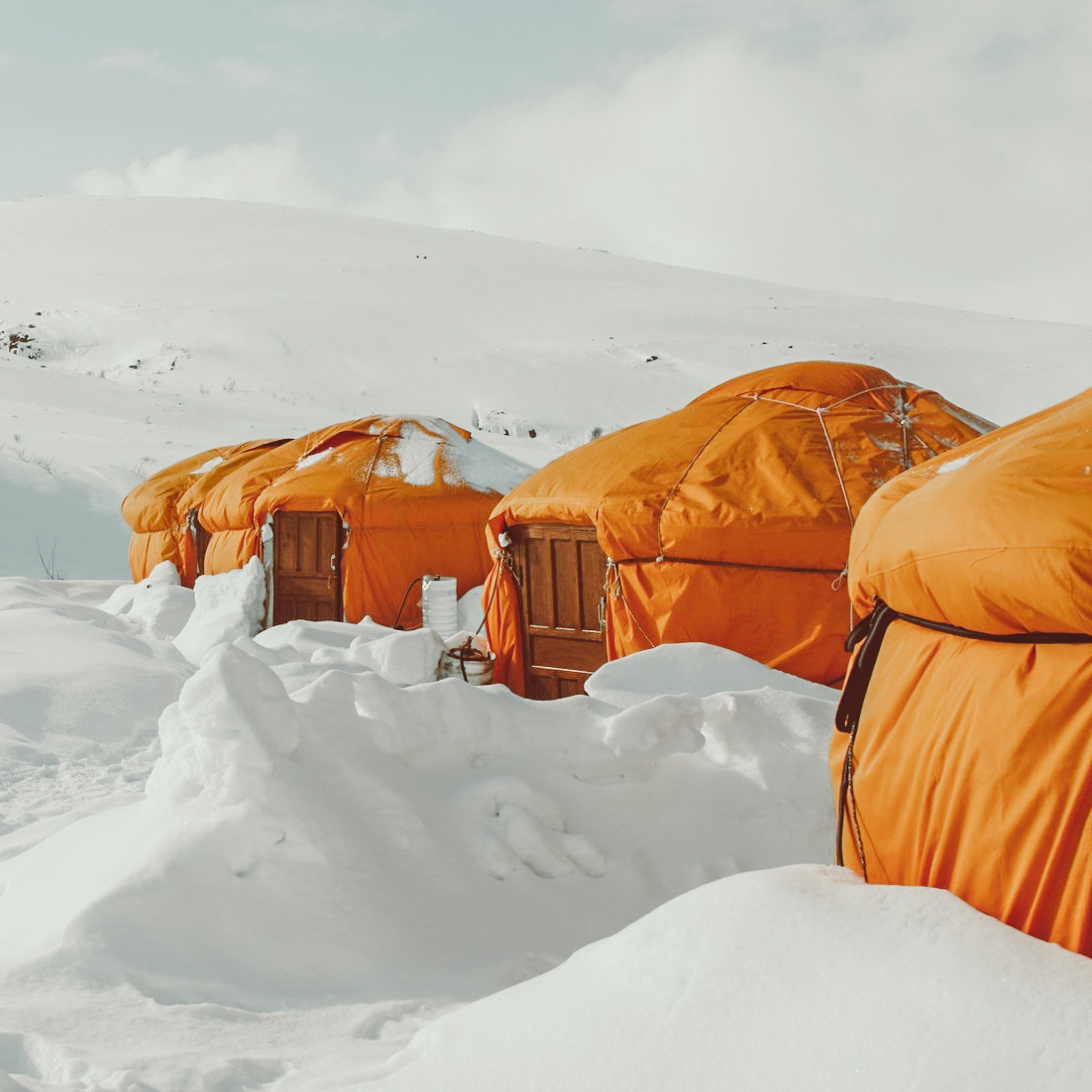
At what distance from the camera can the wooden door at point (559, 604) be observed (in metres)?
6.10

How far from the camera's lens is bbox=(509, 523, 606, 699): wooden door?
6.10 metres

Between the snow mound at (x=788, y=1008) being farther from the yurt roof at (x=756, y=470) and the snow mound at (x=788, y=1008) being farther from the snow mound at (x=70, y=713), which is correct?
the yurt roof at (x=756, y=470)

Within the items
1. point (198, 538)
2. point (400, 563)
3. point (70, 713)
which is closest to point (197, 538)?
point (198, 538)

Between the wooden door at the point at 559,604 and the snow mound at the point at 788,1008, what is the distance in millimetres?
4051

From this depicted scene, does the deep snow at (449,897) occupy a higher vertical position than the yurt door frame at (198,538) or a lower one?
higher

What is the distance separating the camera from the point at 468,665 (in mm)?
6379

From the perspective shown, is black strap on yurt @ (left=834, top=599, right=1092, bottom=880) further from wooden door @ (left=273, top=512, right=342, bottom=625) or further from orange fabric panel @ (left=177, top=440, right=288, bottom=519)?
orange fabric panel @ (left=177, top=440, right=288, bottom=519)

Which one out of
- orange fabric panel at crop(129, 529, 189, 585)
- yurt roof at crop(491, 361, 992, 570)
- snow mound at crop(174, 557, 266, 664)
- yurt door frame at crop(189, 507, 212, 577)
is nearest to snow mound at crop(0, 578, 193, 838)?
snow mound at crop(174, 557, 266, 664)

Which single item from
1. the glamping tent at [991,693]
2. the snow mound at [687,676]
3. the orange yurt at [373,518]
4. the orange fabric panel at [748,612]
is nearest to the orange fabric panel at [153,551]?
the orange yurt at [373,518]

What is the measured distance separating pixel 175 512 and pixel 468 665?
7.23 meters

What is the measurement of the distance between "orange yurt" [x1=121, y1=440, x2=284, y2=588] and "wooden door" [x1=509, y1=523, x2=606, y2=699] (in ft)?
21.6

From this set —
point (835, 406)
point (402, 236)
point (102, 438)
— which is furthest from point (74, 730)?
point (402, 236)

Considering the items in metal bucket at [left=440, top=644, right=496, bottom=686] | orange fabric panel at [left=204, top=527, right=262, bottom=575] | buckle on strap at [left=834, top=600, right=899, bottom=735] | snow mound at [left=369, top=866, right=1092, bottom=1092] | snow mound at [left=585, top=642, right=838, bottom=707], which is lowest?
metal bucket at [left=440, top=644, right=496, bottom=686]

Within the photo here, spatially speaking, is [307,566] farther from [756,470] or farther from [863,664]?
[863,664]
